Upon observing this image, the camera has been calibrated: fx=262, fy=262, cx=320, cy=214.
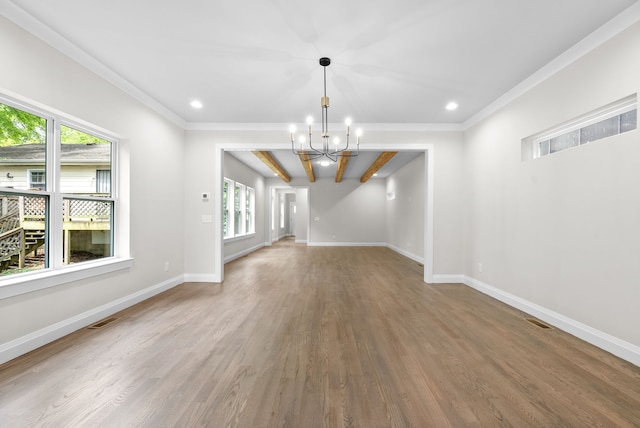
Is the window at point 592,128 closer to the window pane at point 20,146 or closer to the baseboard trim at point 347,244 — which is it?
the window pane at point 20,146

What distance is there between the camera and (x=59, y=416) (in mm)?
1467

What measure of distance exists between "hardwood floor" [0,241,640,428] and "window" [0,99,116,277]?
0.83 metres

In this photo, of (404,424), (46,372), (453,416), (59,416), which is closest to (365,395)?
(404,424)

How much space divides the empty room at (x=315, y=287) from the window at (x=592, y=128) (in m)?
0.02

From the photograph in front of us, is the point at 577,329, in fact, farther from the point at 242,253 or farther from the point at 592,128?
the point at 242,253

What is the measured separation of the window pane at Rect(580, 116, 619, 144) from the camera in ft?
7.66

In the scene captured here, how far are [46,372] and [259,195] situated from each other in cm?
769

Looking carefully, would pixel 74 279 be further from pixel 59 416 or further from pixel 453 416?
pixel 453 416

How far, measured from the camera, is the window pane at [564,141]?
106 inches

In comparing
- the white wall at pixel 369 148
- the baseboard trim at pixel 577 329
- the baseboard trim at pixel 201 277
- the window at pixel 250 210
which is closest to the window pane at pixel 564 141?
the white wall at pixel 369 148

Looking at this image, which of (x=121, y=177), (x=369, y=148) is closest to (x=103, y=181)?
(x=121, y=177)

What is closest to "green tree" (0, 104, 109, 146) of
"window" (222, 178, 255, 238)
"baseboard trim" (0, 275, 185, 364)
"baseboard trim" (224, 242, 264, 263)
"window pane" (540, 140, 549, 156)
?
"baseboard trim" (0, 275, 185, 364)

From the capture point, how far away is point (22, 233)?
2279mm

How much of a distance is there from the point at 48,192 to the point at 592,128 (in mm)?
5180
